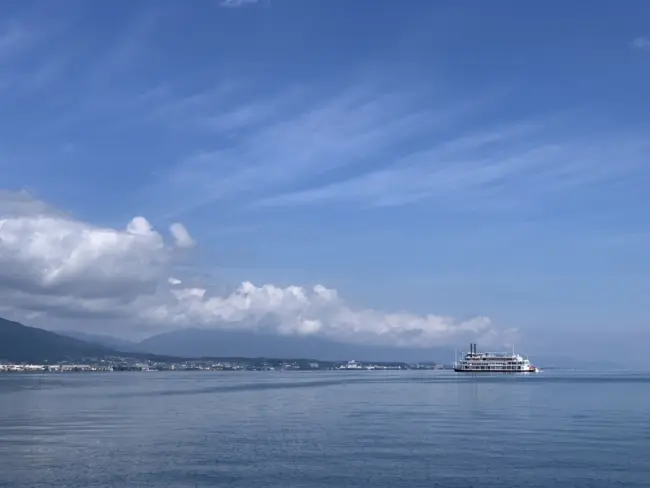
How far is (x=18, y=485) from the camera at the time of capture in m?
41.7

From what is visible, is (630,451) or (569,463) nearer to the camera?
(569,463)

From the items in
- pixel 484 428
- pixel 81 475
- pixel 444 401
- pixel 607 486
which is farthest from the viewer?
pixel 444 401

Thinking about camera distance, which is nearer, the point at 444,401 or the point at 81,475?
the point at 81,475

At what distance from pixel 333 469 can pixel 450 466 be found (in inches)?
278

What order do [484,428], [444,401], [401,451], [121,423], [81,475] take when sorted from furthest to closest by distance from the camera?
[444,401] < [121,423] < [484,428] < [401,451] < [81,475]

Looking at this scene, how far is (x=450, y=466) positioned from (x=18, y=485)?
79.6 feet

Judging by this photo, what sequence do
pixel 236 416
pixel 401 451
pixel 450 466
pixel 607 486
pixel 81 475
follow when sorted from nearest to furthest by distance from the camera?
pixel 607 486 → pixel 81 475 → pixel 450 466 → pixel 401 451 → pixel 236 416

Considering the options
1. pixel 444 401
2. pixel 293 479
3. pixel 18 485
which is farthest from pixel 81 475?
pixel 444 401

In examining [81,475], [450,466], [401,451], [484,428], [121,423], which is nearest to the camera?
[81,475]

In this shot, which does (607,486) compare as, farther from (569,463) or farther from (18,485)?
(18,485)

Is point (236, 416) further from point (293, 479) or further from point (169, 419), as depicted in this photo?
point (293, 479)

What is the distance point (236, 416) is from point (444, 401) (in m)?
38.0

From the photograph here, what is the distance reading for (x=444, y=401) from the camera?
359 ft

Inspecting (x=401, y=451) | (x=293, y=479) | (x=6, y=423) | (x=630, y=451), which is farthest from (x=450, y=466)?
(x=6, y=423)
